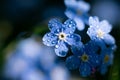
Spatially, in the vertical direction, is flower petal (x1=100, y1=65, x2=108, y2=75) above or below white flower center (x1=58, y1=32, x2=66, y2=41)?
below

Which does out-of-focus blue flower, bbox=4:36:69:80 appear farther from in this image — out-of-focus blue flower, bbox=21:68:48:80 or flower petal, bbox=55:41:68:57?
flower petal, bbox=55:41:68:57

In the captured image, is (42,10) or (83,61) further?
(42,10)

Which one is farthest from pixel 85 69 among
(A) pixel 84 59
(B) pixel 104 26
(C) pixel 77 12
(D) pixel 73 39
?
(C) pixel 77 12

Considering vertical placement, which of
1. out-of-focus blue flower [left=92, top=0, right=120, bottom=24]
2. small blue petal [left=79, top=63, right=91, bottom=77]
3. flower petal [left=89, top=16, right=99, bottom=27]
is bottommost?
out-of-focus blue flower [left=92, top=0, right=120, bottom=24]

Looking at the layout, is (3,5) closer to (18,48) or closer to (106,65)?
(18,48)

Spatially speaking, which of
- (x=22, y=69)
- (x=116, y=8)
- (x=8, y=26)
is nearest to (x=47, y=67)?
(x=22, y=69)

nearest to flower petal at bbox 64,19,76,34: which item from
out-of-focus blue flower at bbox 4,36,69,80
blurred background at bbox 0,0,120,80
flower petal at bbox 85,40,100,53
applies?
flower petal at bbox 85,40,100,53
